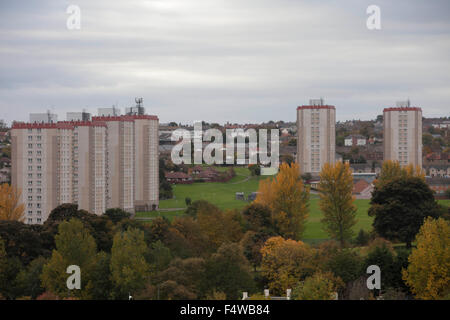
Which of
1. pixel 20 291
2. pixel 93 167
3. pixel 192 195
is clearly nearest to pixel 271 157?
pixel 192 195

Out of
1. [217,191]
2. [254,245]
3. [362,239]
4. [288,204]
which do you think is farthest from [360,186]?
[254,245]

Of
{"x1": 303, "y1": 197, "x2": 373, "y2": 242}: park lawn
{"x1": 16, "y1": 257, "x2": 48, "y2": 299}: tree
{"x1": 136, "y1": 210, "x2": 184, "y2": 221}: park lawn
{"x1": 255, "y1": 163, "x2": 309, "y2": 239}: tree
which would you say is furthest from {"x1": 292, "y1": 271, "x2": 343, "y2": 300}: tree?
{"x1": 136, "y1": 210, "x2": 184, "y2": 221}: park lawn

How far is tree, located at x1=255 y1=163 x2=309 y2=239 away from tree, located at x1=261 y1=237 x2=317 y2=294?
13.7 meters

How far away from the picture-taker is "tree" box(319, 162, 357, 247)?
151ft

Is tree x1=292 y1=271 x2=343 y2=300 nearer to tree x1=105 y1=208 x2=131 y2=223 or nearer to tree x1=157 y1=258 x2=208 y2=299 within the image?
tree x1=157 y1=258 x2=208 y2=299

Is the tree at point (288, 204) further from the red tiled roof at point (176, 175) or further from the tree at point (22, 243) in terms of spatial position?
the red tiled roof at point (176, 175)

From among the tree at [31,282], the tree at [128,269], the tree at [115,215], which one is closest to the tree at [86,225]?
the tree at [115,215]

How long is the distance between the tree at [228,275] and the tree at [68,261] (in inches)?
188

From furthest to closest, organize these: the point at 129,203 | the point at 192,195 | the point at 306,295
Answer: the point at 192,195
the point at 129,203
the point at 306,295

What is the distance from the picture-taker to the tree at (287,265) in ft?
100
